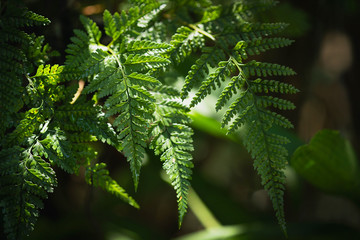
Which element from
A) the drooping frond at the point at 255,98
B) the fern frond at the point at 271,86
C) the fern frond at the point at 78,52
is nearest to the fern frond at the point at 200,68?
the drooping frond at the point at 255,98

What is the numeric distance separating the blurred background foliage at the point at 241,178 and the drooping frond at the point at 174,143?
301mm

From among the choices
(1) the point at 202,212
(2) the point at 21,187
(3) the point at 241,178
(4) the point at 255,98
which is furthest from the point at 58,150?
(3) the point at 241,178

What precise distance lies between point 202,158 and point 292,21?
1.38 metres

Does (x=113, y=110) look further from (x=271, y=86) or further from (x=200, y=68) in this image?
(x=271, y=86)

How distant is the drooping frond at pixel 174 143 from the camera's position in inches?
29.2

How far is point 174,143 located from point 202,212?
3.03 feet

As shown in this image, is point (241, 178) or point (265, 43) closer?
point (265, 43)

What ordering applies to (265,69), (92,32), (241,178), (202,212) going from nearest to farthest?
(265,69) < (92,32) < (202,212) < (241,178)

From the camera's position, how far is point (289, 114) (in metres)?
2.05

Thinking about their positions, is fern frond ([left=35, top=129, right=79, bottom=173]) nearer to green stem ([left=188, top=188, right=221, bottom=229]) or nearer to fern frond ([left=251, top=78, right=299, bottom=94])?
fern frond ([left=251, top=78, right=299, bottom=94])

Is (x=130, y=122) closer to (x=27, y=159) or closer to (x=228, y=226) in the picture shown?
(x=27, y=159)

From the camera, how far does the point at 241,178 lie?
2.53m

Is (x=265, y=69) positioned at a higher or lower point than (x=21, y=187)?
higher

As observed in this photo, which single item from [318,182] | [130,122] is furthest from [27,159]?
[318,182]
